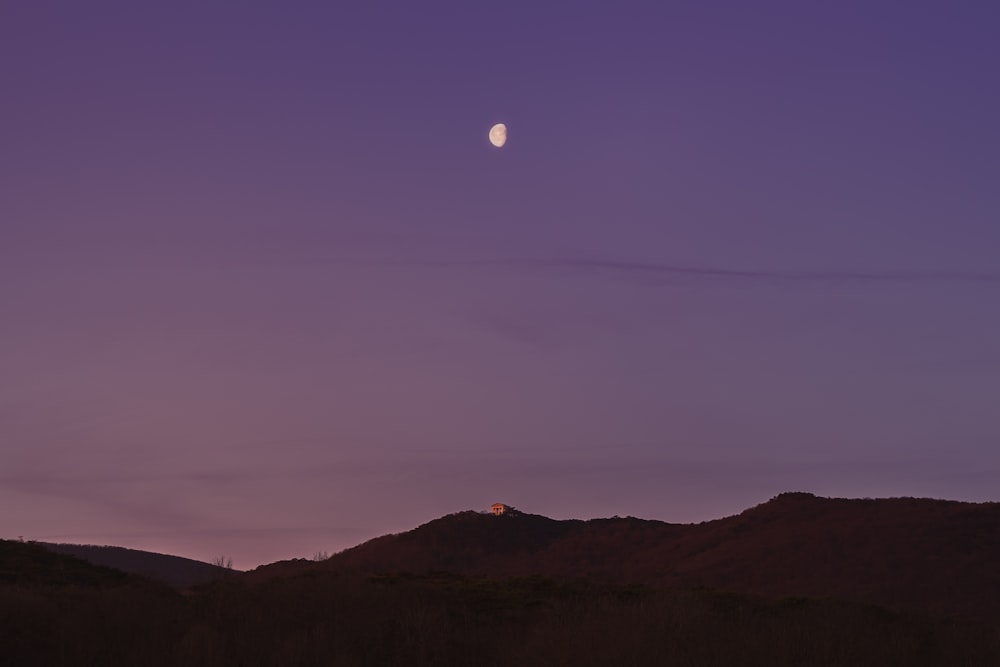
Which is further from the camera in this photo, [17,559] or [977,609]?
[977,609]

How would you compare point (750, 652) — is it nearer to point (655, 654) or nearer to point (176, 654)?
point (655, 654)

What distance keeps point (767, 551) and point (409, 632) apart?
37.8 metres

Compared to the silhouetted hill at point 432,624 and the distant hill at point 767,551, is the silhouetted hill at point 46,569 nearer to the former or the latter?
the silhouetted hill at point 432,624

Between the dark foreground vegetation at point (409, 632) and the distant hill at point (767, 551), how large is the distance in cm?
1427

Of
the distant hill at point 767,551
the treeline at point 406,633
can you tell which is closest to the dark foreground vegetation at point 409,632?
the treeline at point 406,633

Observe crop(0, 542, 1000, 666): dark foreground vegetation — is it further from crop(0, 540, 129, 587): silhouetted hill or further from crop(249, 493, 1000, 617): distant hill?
crop(249, 493, 1000, 617): distant hill

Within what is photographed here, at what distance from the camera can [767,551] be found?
5184 centimetres

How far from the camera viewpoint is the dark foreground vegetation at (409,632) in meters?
15.3

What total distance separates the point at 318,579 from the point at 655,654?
30.8 feet

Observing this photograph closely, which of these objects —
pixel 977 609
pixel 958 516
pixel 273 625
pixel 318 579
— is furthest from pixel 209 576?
pixel 958 516

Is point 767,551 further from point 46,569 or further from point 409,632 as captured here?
point 409,632

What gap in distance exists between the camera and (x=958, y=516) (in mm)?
54531

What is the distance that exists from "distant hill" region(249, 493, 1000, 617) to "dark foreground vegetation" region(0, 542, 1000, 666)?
46.8 ft

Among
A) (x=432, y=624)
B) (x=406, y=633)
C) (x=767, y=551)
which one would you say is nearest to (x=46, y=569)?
(x=432, y=624)
